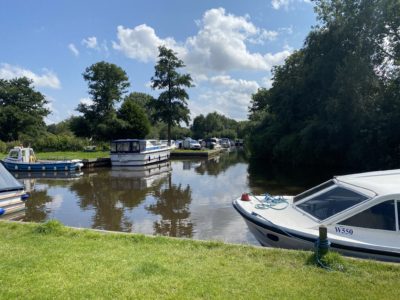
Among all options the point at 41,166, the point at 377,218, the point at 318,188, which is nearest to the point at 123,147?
the point at 41,166

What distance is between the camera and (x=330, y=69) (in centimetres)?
2339

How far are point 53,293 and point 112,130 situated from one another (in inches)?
1486

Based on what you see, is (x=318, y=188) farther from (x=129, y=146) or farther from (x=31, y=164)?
(x=129, y=146)

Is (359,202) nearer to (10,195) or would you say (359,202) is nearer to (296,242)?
(296,242)

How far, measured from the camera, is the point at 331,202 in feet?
21.4

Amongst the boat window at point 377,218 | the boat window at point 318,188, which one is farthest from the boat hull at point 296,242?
the boat window at point 318,188

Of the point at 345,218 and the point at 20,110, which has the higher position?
the point at 20,110

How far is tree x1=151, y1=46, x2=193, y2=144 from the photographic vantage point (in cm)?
4200

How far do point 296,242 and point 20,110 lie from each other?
2028 inches

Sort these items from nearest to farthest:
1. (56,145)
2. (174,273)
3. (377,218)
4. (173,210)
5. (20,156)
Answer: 1. (174,273)
2. (377,218)
3. (173,210)
4. (20,156)
5. (56,145)

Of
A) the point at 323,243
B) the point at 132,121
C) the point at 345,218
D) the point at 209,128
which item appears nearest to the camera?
the point at 323,243

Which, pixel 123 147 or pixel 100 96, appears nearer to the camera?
pixel 123 147

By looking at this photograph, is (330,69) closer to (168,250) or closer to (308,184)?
(308,184)

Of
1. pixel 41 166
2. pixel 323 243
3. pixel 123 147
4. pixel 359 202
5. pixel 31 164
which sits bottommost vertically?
pixel 41 166
